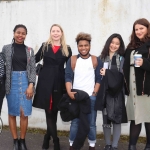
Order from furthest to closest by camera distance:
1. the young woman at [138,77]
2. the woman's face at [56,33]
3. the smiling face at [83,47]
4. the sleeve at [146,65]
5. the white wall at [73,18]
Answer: the white wall at [73,18] < the woman's face at [56,33] < the smiling face at [83,47] < the young woman at [138,77] < the sleeve at [146,65]

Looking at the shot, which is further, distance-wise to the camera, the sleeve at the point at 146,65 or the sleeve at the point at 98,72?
the sleeve at the point at 98,72

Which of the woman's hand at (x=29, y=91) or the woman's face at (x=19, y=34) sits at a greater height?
the woman's face at (x=19, y=34)

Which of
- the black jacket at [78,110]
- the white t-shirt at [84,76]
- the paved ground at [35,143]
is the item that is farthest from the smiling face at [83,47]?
the paved ground at [35,143]

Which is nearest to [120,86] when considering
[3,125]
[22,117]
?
[22,117]

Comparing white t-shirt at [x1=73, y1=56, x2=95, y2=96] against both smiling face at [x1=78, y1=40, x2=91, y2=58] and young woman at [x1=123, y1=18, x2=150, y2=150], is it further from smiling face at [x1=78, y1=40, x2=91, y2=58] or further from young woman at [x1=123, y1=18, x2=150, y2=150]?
young woman at [x1=123, y1=18, x2=150, y2=150]

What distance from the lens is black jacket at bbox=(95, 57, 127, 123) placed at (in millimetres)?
3742

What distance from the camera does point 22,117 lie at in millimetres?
4082

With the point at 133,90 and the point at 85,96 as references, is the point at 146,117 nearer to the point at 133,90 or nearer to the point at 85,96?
the point at 133,90

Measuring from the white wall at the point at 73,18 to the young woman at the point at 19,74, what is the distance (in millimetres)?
1249

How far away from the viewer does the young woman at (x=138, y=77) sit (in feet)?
12.1

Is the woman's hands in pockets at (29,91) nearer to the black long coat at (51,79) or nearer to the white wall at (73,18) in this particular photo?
the black long coat at (51,79)

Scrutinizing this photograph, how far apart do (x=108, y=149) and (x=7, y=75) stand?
5.98ft

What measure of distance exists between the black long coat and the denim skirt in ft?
0.66

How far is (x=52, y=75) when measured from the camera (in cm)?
399
